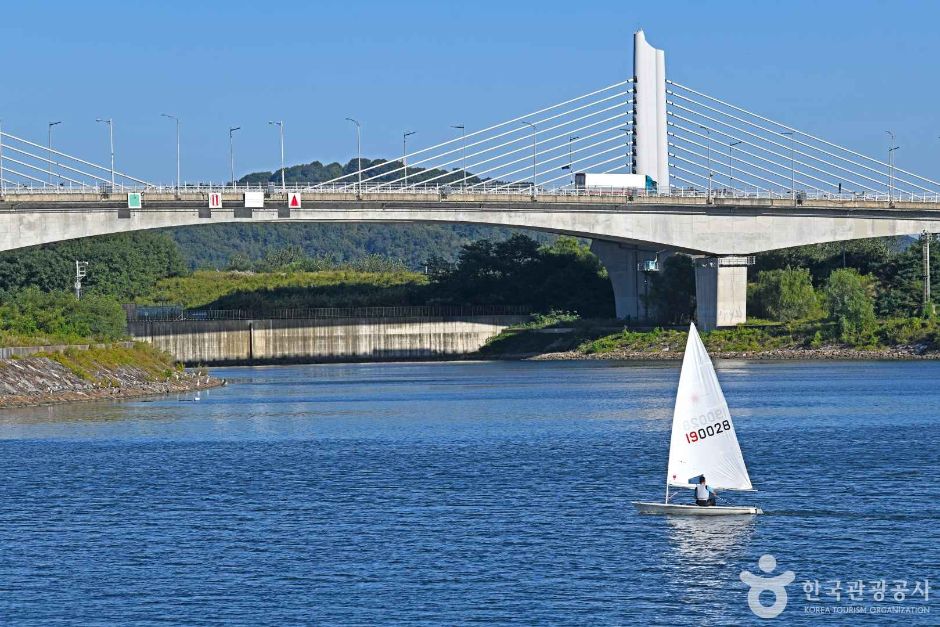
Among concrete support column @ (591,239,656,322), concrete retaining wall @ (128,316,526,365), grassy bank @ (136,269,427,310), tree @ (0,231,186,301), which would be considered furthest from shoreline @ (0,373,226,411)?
tree @ (0,231,186,301)

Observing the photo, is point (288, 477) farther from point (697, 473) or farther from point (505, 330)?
point (505, 330)

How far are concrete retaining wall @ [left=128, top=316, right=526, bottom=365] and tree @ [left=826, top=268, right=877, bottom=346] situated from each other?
33455 millimetres

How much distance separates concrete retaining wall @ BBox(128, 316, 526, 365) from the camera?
152375 millimetres

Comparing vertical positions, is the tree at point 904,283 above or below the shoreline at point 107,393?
above

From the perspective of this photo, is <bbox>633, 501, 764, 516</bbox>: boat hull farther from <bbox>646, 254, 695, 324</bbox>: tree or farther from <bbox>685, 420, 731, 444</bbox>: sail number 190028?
Answer: <bbox>646, 254, 695, 324</bbox>: tree

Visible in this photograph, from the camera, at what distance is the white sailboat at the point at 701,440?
42.0 metres

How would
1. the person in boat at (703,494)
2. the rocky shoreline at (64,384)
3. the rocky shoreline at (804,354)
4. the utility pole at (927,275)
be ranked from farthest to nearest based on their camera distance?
the utility pole at (927,275)
the rocky shoreline at (804,354)
the rocky shoreline at (64,384)
the person in boat at (703,494)

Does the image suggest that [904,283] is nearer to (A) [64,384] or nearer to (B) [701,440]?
(A) [64,384]

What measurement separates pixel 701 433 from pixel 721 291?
9457 centimetres

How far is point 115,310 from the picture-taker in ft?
372

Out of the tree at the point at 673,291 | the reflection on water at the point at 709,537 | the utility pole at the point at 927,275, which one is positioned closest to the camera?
the reflection on water at the point at 709,537

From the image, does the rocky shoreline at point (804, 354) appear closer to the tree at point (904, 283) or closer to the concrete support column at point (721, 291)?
the concrete support column at point (721, 291)

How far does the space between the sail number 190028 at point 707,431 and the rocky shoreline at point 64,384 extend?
52508 millimetres

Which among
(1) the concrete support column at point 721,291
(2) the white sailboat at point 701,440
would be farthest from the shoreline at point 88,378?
(2) the white sailboat at point 701,440
